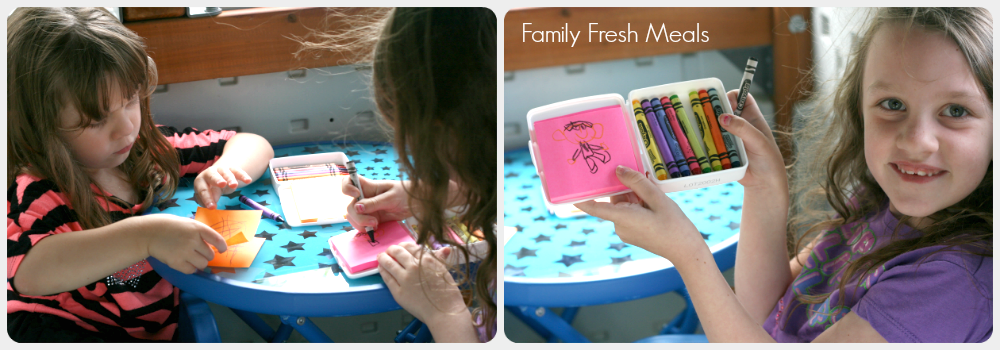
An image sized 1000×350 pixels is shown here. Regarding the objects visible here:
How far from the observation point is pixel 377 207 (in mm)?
741

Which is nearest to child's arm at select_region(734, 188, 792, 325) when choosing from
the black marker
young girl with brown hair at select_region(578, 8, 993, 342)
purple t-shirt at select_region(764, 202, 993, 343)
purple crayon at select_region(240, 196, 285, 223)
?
young girl with brown hair at select_region(578, 8, 993, 342)

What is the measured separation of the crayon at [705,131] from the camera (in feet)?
2.16

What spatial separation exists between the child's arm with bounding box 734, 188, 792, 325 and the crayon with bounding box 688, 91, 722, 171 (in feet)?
0.47

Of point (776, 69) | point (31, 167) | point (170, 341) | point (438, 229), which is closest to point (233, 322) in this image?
point (170, 341)

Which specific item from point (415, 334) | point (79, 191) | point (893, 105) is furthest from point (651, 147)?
point (79, 191)

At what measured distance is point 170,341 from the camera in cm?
77

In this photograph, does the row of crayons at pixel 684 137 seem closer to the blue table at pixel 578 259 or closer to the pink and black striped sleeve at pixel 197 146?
the blue table at pixel 578 259

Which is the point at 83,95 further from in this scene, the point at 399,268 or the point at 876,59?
the point at 876,59

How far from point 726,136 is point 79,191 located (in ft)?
2.48

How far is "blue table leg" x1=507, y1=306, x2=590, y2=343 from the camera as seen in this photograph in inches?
31.8

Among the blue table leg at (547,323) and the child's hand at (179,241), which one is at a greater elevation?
the child's hand at (179,241)

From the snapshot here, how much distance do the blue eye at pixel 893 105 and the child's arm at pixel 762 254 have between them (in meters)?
0.18

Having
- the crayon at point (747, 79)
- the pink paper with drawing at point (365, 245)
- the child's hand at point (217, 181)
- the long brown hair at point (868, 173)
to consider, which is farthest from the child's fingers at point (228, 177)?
the long brown hair at point (868, 173)
